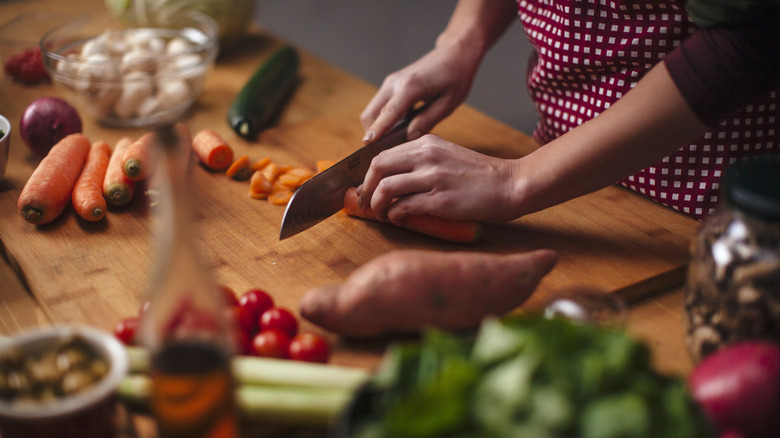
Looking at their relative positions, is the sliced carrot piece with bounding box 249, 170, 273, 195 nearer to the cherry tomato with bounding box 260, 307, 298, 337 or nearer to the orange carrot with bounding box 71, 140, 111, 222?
the orange carrot with bounding box 71, 140, 111, 222

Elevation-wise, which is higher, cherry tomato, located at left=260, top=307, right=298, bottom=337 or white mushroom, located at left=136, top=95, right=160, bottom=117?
cherry tomato, located at left=260, top=307, right=298, bottom=337

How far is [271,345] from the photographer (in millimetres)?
970

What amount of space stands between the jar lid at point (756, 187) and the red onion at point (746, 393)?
0.51 feet

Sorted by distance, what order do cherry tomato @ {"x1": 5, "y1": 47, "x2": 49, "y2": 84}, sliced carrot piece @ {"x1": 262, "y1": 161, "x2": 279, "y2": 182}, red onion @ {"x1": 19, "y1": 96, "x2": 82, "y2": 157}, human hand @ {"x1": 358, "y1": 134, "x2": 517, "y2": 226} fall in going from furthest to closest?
cherry tomato @ {"x1": 5, "y1": 47, "x2": 49, "y2": 84} → red onion @ {"x1": 19, "y1": 96, "x2": 82, "y2": 157} → sliced carrot piece @ {"x1": 262, "y1": 161, "x2": 279, "y2": 182} → human hand @ {"x1": 358, "y1": 134, "x2": 517, "y2": 226}

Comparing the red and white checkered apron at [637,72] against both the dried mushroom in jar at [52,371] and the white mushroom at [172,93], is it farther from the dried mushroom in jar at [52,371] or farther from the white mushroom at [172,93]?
the dried mushroom in jar at [52,371]

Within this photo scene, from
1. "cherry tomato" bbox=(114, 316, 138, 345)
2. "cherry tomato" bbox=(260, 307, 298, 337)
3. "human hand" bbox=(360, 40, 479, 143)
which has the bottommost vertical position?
"cherry tomato" bbox=(114, 316, 138, 345)

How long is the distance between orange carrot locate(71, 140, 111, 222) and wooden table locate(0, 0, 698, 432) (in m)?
0.03

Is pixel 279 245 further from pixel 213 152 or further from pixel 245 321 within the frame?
pixel 213 152

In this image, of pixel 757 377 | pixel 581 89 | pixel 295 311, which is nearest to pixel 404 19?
pixel 581 89

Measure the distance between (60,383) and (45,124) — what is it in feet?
3.49

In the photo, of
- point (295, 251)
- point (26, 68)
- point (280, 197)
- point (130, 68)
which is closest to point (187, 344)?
point (295, 251)

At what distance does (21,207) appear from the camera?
1361 millimetres

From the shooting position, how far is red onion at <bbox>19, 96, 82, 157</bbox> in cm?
163

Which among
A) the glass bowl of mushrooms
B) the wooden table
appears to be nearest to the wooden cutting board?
the wooden table
